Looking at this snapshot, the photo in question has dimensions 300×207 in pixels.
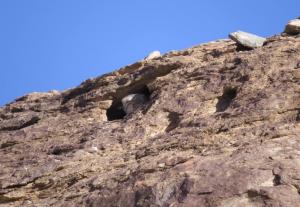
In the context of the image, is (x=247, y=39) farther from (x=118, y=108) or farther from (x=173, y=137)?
(x=173, y=137)

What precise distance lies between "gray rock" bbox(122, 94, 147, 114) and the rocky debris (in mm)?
4247

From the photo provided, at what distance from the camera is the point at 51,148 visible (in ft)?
66.8

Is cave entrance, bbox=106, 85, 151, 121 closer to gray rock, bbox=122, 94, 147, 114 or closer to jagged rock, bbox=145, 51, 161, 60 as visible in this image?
gray rock, bbox=122, 94, 147, 114

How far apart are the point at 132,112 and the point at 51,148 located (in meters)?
3.20

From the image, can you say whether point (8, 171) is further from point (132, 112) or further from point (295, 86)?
point (295, 86)

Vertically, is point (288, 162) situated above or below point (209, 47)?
below

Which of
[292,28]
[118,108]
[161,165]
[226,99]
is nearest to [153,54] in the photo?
[118,108]

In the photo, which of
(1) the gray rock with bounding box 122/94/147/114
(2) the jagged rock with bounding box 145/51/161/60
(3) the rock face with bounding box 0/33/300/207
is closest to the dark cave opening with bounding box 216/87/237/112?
(3) the rock face with bounding box 0/33/300/207

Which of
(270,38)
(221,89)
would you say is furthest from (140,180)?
(270,38)

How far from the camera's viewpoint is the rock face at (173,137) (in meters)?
13.2

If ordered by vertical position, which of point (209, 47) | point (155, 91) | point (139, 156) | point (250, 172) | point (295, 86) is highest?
point (209, 47)

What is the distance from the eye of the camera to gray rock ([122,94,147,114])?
70.4 feet

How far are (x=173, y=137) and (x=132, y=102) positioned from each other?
5.27 meters

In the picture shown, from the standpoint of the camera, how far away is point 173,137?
16.8m
